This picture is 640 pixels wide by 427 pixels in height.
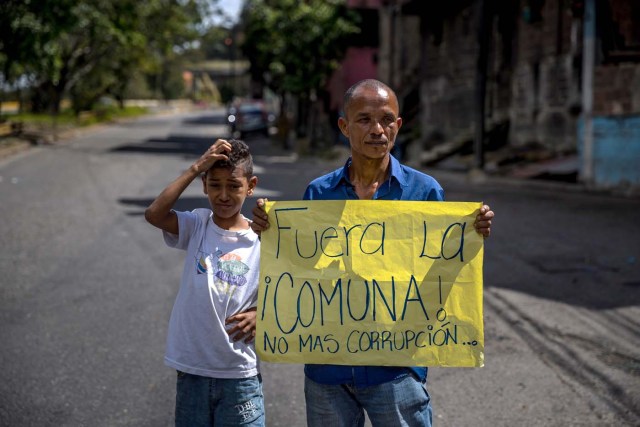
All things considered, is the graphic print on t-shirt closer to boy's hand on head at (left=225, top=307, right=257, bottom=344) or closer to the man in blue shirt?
boy's hand on head at (left=225, top=307, right=257, bottom=344)

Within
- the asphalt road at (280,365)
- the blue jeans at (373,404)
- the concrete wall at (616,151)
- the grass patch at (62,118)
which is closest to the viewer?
the blue jeans at (373,404)

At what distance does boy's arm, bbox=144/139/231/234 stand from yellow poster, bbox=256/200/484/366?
0.29 metres

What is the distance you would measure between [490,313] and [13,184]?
12.1 metres

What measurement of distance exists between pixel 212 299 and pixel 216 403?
381 mm

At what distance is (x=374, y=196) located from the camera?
112 inches

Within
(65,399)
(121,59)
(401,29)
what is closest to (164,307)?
(65,399)

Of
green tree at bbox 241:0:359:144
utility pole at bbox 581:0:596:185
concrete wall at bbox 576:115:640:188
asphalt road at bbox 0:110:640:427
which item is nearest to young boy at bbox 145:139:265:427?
asphalt road at bbox 0:110:640:427

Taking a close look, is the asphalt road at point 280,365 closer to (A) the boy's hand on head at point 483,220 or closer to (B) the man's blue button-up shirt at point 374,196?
(B) the man's blue button-up shirt at point 374,196

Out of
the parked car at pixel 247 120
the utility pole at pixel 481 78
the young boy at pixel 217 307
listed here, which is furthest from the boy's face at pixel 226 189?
the parked car at pixel 247 120

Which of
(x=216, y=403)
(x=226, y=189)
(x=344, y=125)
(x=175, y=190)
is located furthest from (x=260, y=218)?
(x=216, y=403)

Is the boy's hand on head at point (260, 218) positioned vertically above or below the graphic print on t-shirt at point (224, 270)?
above

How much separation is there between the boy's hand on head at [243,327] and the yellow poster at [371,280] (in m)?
0.09

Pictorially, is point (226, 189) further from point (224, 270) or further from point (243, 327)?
point (243, 327)

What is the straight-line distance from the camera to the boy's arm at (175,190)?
2.83m
